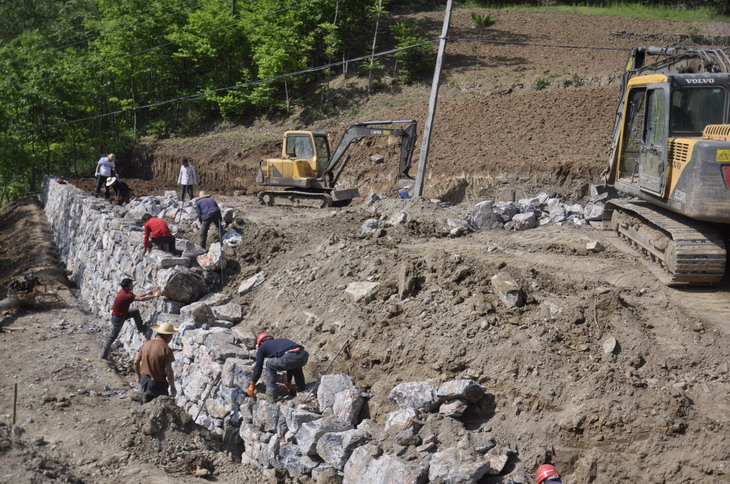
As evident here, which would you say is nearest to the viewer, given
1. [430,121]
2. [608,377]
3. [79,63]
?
[608,377]

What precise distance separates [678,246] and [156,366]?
6.75 meters

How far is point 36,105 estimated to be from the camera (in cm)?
3016

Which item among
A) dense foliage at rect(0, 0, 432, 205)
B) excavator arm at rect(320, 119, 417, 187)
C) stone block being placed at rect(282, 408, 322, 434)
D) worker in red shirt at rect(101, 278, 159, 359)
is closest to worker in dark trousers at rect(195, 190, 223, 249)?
worker in red shirt at rect(101, 278, 159, 359)

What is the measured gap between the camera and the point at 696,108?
372 inches

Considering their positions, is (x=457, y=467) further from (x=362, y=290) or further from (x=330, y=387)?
(x=362, y=290)

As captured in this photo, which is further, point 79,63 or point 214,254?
point 79,63

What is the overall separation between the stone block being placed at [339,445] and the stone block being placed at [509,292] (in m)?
2.41

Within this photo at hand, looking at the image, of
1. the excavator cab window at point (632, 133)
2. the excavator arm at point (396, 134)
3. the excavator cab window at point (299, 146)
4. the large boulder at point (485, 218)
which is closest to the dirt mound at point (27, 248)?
the excavator cab window at point (299, 146)

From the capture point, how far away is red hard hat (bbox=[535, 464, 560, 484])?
6.22m

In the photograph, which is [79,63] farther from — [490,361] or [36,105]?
[490,361]

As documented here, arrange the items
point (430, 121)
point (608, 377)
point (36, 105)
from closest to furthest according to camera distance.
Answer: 1. point (608, 377)
2. point (430, 121)
3. point (36, 105)

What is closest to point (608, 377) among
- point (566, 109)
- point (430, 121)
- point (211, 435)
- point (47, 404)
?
point (211, 435)

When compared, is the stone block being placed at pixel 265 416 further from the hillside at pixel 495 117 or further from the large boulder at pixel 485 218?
the hillside at pixel 495 117

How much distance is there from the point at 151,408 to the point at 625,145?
27.9 ft
